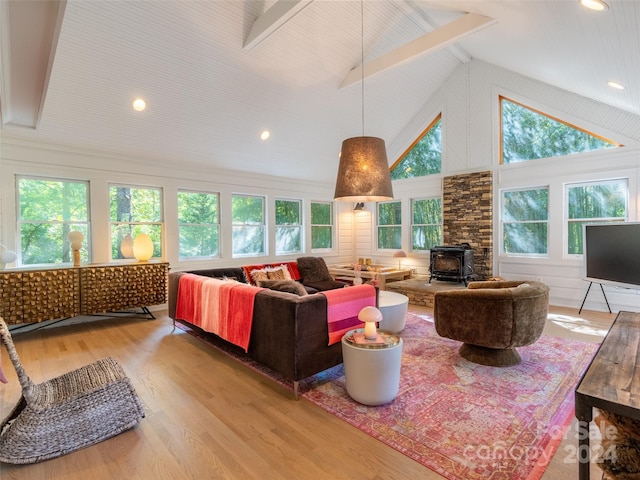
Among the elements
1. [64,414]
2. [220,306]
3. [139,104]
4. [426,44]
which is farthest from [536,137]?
[64,414]

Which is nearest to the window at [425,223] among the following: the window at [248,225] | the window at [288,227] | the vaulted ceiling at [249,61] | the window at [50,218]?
the vaulted ceiling at [249,61]

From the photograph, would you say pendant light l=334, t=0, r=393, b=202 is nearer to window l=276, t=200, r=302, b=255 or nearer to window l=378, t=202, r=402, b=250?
window l=276, t=200, r=302, b=255

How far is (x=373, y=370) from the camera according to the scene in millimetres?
2398

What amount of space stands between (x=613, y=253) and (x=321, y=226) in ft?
18.3

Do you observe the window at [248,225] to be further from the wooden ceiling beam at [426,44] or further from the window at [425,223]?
the window at [425,223]

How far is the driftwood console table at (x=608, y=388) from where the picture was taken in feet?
4.17

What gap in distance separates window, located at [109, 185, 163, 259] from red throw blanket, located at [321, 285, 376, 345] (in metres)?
3.92

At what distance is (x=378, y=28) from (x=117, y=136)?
14.4 feet

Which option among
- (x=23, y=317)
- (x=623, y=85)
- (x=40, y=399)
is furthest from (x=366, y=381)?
(x=623, y=85)

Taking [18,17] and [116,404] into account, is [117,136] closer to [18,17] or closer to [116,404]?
[18,17]

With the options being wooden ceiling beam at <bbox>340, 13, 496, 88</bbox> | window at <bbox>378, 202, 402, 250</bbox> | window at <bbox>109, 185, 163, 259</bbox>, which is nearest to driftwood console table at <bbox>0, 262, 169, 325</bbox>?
window at <bbox>109, 185, 163, 259</bbox>

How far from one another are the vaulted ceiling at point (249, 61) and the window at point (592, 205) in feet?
4.00

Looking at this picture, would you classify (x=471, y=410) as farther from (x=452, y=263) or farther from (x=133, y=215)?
(x=133, y=215)

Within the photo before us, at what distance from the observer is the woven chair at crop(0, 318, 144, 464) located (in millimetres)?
1893
